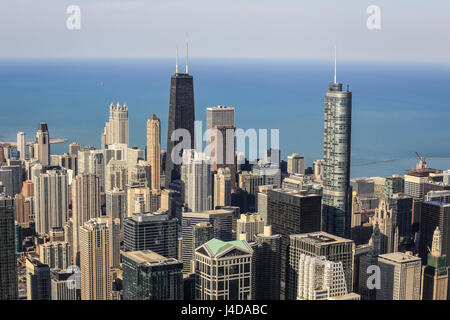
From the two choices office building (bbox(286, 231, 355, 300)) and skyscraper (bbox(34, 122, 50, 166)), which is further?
skyscraper (bbox(34, 122, 50, 166))

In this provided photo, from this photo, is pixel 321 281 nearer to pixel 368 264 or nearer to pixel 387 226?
pixel 368 264

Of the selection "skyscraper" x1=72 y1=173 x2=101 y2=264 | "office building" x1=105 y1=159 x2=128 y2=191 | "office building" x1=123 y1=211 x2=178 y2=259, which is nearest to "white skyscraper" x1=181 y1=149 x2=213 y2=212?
"office building" x1=105 y1=159 x2=128 y2=191

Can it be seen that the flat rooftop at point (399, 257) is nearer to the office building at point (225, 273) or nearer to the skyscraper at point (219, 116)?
the office building at point (225, 273)

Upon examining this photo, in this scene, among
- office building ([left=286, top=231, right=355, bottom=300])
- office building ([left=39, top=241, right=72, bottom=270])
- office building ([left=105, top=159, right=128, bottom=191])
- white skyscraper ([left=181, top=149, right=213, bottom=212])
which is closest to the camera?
office building ([left=286, top=231, right=355, bottom=300])

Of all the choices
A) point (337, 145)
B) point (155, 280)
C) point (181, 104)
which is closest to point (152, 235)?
point (155, 280)

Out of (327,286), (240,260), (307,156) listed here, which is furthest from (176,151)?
(327,286)

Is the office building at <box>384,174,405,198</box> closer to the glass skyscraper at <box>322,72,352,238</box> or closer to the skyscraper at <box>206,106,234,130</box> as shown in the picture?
the glass skyscraper at <box>322,72,352,238</box>

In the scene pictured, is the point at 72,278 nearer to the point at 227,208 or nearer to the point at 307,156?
the point at 227,208
